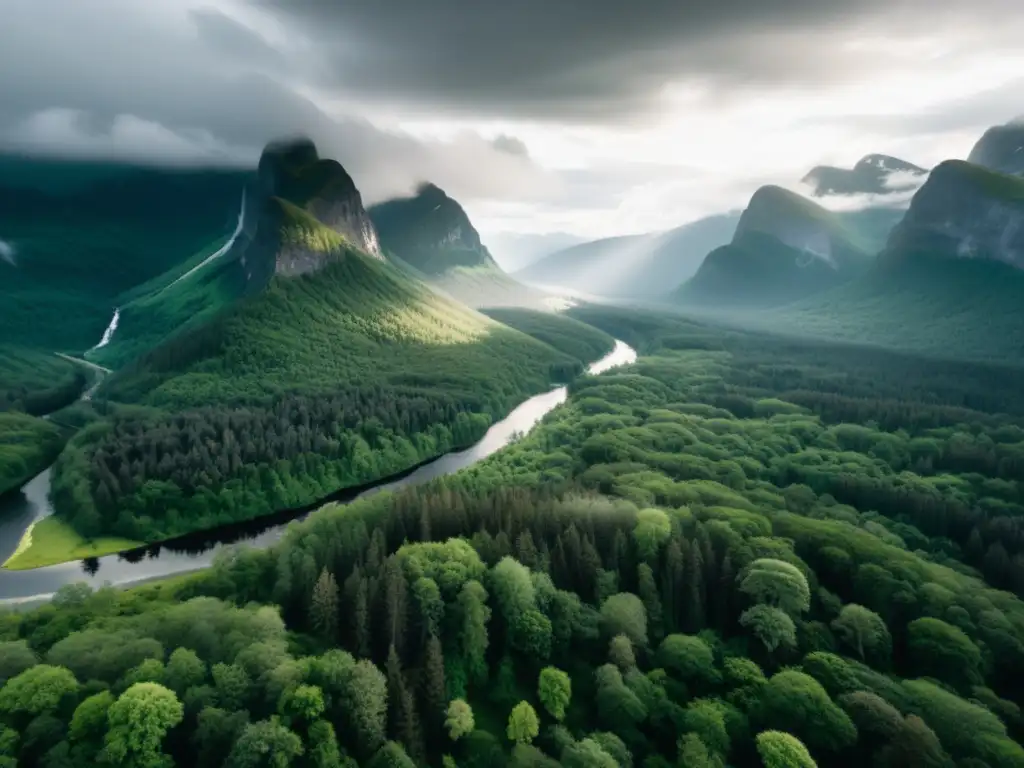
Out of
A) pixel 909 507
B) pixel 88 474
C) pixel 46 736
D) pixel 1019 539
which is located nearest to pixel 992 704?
pixel 1019 539

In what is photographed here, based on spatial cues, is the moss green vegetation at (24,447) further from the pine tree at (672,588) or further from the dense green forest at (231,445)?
the pine tree at (672,588)

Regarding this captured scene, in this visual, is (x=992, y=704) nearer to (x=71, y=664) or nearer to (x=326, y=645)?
(x=326, y=645)

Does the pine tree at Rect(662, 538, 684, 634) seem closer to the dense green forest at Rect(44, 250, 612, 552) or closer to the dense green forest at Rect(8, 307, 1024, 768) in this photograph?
the dense green forest at Rect(8, 307, 1024, 768)

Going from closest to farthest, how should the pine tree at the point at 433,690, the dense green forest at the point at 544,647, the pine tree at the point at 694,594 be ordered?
the dense green forest at the point at 544,647
the pine tree at the point at 433,690
the pine tree at the point at 694,594

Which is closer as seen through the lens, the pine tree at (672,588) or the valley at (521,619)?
the valley at (521,619)

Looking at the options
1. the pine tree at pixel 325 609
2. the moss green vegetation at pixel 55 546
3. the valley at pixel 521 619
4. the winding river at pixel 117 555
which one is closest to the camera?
the valley at pixel 521 619

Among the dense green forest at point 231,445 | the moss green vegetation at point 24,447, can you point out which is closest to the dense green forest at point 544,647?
the dense green forest at point 231,445

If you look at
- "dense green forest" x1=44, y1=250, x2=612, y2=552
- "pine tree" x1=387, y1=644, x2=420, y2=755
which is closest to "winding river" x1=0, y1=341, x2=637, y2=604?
"dense green forest" x1=44, y1=250, x2=612, y2=552

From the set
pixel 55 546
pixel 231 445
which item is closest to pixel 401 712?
pixel 55 546
